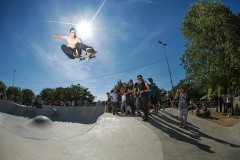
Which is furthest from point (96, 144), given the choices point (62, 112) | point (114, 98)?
point (62, 112)

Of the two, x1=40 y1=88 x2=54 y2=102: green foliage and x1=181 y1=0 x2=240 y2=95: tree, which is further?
x1=40 y1=88 x2=54 y2=102: green foliage

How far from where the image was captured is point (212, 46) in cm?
1900

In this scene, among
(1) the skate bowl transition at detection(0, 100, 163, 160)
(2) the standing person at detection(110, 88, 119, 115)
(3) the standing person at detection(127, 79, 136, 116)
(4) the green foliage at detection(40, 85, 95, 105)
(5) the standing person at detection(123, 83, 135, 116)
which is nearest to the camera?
(1) the skate bowl transition at detection(0, 100, 163, 160)

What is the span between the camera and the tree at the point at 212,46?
17.3 meters

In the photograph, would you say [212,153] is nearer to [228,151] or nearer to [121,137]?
[228,151]

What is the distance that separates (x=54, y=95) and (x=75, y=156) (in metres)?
86.5

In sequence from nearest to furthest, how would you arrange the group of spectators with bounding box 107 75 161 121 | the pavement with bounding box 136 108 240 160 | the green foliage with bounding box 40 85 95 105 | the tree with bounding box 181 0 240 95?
1. the pavement with bounding box 136 108 240 160
2. the group of spectators with bounding box 107 75 161 121
3. the tree with bounding box 181 0 240 95
4. the green foliage with bounding box 40 85 95 105

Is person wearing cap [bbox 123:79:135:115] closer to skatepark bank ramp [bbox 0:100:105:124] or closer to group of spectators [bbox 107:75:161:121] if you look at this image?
group of spectators [bbox 107:75:161:121]

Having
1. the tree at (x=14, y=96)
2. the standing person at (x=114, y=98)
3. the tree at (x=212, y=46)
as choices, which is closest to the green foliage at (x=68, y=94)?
the tree at (x=14, y=96)

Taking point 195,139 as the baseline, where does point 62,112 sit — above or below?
above

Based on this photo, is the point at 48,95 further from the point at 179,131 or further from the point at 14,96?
the point at 179,131

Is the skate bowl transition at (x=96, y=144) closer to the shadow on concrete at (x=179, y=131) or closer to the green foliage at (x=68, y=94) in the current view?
the shadow on concrete at (x=179, y=131)

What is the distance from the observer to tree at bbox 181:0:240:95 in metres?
17.3

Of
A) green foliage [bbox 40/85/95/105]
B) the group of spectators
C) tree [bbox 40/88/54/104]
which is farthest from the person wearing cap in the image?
tree [bbox 40/88/54/104]
